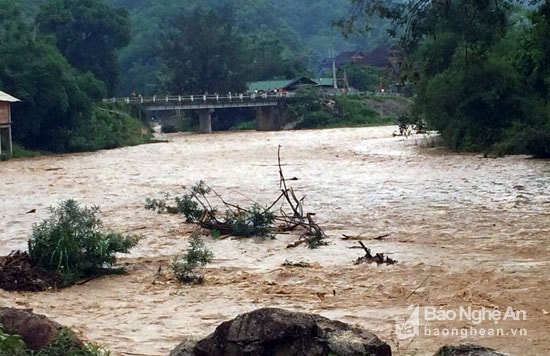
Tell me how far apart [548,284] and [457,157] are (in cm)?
2102

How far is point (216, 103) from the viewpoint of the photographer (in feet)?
227

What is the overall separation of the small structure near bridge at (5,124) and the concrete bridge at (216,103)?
2159cm

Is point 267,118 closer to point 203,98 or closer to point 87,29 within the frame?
point 203,98

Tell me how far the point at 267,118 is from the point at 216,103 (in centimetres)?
634

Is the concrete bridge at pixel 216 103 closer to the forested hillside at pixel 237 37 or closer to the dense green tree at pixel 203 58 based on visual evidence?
the dense green tree at pixel 203 58

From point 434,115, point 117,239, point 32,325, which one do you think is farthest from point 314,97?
point 32,325

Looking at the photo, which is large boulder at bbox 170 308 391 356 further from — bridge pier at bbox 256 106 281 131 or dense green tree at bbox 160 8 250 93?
dense green tree at bbox 160 8 250 93

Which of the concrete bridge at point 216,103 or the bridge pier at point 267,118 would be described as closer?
the concrete bridge at point 216,103

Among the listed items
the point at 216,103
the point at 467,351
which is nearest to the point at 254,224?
the point at 467,351

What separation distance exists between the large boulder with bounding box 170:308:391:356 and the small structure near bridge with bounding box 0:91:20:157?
35.9 m

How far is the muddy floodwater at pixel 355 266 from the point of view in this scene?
7816 millimetres

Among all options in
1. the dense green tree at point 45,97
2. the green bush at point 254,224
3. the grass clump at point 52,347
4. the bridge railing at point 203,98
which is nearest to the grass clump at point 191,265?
the green bush at point 254,224

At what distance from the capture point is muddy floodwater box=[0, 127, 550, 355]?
25.6 feet

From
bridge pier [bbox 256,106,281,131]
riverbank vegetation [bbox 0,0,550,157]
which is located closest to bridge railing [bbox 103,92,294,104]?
bridge pier [bbox 256,106,281,131]
